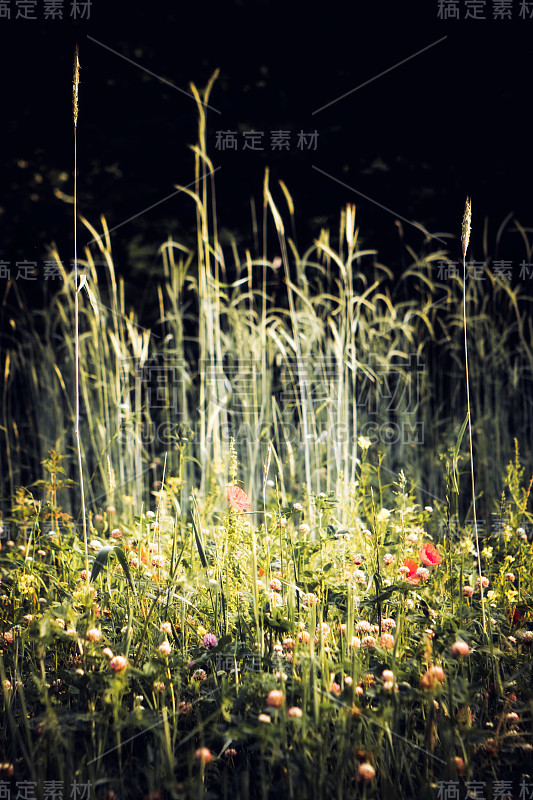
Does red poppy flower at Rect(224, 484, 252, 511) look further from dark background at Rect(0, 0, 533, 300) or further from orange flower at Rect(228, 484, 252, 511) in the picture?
dark background at Rect(0, 0, 533, 300)

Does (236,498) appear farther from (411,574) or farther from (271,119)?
(271,119)

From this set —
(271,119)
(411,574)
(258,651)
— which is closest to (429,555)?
(411,574)

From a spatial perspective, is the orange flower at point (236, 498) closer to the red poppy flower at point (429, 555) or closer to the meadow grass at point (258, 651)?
the meadow grass at point (258, 651)

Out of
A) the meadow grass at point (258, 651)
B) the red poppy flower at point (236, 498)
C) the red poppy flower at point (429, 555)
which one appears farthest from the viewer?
the red poppy flower at point (429, 555)

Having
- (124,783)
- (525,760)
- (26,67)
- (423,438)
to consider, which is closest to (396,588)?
(525,760)

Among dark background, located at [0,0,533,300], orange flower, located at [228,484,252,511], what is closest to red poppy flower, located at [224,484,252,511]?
orange flower, located at [228,484,252,511]

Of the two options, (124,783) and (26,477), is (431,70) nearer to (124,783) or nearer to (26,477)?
(26,477)

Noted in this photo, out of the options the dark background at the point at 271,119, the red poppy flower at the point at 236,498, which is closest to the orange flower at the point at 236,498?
the red poppy flower at the point at 236,498

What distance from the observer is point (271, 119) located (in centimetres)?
411

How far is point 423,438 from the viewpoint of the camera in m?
2.86

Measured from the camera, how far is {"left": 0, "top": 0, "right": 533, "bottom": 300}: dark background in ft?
12.8

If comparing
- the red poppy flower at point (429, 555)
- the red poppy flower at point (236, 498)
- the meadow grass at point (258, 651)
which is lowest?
the meadow grass at point (258, 651)

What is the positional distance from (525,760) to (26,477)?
2.80 m

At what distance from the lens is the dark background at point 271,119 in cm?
390
